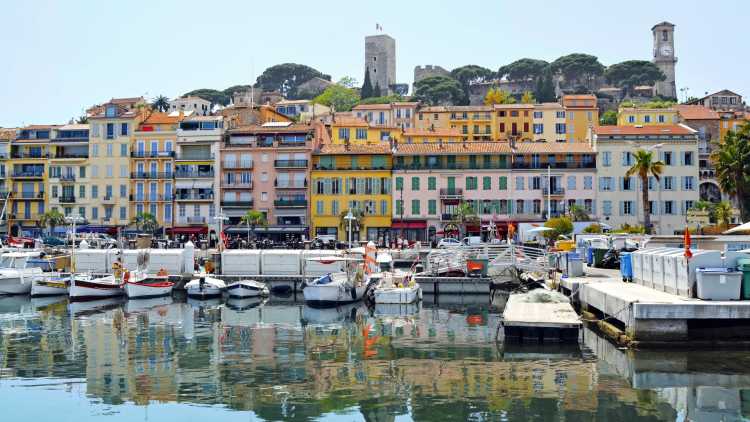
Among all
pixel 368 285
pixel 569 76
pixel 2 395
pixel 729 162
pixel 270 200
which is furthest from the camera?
pixel 569 76

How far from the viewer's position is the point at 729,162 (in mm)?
65562

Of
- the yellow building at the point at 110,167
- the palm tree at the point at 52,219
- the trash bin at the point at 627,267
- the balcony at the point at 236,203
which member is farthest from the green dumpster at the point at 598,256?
the palm tree at the point at 52,219

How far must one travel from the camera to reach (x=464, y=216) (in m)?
79.0

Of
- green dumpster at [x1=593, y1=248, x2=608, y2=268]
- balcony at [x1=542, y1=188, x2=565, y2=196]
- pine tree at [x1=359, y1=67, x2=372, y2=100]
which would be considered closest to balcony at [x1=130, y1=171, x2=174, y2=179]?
balcony at [x1=542, y1=188, x2=565, y2=196]

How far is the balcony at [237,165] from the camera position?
279ft

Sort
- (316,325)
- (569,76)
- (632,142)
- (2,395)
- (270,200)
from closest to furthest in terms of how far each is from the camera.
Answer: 1. (2,395)
2. (316,325)
3. (632,142)
4. (270,200)
5. (569,76)

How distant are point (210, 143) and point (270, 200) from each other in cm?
871

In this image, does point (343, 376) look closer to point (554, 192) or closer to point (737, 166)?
point (737, 166)

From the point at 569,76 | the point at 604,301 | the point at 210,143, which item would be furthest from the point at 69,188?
the point at 569,76

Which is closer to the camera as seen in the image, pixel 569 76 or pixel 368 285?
pixel 368 285

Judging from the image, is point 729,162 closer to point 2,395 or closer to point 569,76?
point 2,395

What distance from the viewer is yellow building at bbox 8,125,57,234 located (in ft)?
296

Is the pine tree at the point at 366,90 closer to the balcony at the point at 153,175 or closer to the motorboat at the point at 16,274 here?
the balcony at the point at 153,175

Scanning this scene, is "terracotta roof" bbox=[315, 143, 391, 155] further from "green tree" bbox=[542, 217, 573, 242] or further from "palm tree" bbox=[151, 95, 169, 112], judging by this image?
"palm tree" bbox=[151, 95, 169, 112]
